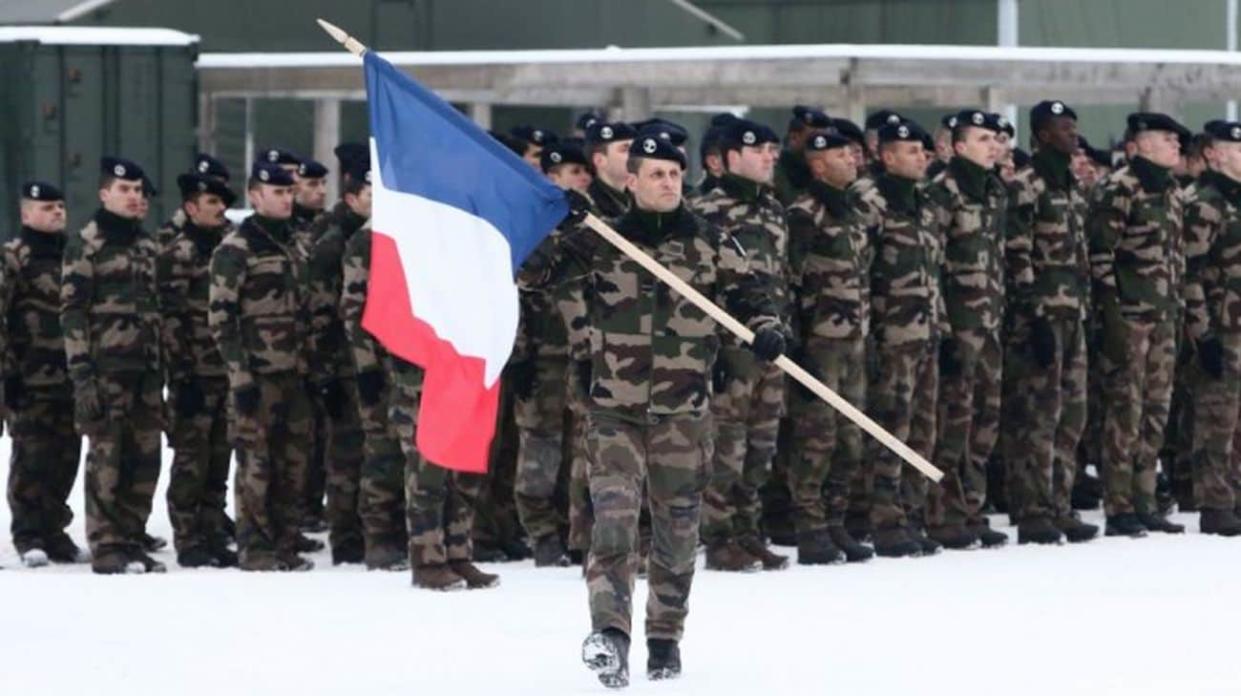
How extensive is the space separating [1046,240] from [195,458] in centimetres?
444

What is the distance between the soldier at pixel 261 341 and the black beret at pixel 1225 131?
198 inches

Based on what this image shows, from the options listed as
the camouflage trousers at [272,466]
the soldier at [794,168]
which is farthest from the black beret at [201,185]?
the soldier at [794,168]

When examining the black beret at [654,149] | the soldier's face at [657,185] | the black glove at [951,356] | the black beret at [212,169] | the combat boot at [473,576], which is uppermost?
the black beret at [654,149]

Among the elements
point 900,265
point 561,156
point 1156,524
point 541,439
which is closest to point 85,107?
point 561,156

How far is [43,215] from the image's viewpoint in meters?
15.8

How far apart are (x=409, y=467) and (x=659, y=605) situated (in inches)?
127

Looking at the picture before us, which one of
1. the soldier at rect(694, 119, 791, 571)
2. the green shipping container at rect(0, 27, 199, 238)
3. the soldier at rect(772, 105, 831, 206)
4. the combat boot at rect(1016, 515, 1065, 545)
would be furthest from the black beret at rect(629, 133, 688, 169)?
the green shipping container at rect(0, 27, 199, 238)

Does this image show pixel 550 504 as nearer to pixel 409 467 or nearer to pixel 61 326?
pixel 409 467

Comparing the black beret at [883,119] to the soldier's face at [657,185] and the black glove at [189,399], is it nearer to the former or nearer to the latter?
the black glove at [189,399]

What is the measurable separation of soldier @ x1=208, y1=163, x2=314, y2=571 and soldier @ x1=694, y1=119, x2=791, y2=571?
2.09 meters

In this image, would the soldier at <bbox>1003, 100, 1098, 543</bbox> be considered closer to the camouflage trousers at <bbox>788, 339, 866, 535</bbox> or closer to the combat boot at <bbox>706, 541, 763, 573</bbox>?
the camouflage trousers at <bbox>788, 339, 866, 535</bbox>

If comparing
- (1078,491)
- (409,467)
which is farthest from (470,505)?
(1078,491)

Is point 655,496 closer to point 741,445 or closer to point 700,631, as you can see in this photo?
point 700,631

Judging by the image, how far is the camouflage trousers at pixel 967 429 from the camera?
16.1 meters
